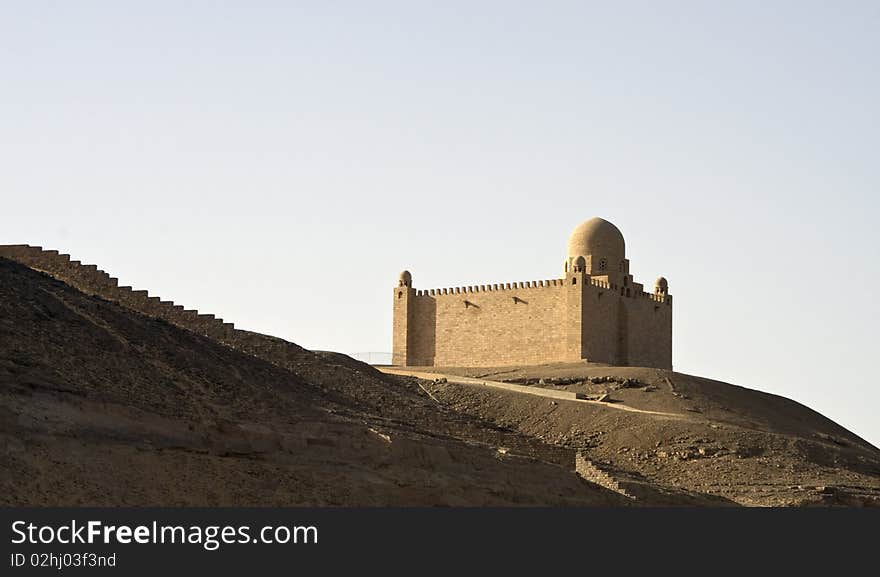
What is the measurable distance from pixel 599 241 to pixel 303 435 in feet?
103

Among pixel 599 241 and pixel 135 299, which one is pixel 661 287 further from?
pixel 135 299

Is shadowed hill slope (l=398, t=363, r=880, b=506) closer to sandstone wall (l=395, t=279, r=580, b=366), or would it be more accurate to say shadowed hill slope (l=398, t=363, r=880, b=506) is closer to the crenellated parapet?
sandstone wall (l=395, t=279, r=580, b=366)

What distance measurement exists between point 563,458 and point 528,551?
14858mm

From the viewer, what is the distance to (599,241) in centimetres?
5700

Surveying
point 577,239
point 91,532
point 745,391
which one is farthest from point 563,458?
point 577,239

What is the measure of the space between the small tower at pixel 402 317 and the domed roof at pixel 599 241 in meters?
6.32

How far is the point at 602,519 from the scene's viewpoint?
21484 millimetres

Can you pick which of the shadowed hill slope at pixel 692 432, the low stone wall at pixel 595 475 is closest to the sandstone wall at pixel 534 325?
the shadowed hill slope at pixel 692 432

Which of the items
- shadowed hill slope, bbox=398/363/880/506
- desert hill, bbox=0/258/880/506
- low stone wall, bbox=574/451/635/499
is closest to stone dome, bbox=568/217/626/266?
shadowed hill slope, bbox=398/363/880/506

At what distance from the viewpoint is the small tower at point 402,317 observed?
192 feet

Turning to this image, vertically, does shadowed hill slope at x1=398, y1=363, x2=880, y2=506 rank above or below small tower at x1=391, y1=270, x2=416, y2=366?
below

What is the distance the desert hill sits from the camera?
2289 centimetres

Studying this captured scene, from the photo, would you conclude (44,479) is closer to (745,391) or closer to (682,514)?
(682,514)

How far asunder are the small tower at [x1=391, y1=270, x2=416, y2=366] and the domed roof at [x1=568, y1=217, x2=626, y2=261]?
20.8ft
